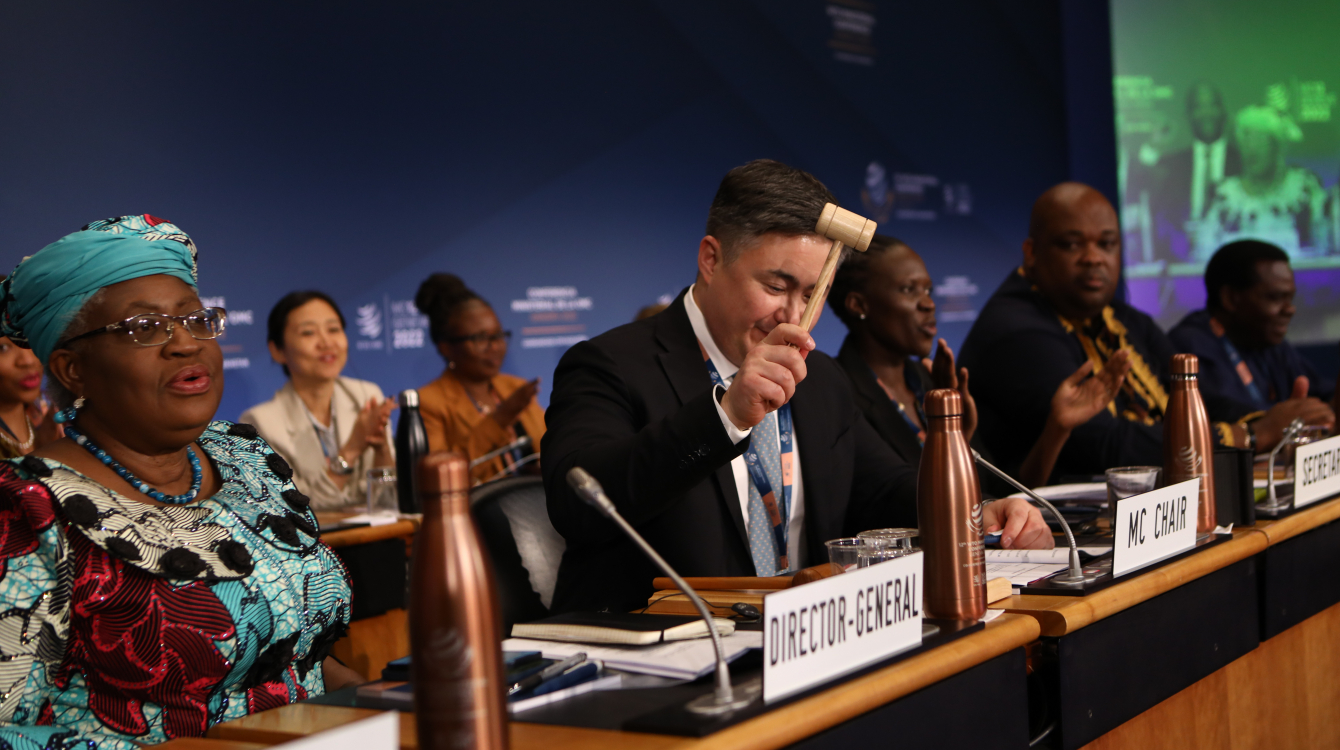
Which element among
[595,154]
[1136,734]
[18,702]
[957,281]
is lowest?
[1136,734]

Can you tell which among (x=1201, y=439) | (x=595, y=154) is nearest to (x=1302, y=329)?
(x=595, y=154)

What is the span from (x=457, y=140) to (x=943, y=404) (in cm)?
370

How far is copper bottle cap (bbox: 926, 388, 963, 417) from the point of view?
4.19 ft

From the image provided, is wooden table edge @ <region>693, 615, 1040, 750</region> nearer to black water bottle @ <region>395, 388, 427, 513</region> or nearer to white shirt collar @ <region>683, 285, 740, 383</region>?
white shirt collar @ <region>683, 285, 740, 383</region>

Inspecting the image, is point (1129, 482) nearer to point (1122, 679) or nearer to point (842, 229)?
point (1122, 679)

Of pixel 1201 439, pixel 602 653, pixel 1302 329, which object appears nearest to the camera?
pixel 602 653

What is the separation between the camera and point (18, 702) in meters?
1.25

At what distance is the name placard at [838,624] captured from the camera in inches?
37.9

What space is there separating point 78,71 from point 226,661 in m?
2.92

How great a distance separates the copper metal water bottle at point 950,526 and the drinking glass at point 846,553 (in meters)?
0.09

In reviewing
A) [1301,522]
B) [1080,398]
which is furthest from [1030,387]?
[1301,522]

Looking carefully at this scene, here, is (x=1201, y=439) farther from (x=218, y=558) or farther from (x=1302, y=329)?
(x=1302, y=329)

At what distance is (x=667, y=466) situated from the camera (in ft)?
5.02

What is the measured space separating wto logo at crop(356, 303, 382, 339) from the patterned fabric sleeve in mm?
3076
